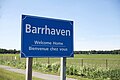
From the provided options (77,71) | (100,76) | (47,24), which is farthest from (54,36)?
(77,71)

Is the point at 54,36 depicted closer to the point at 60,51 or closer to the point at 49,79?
the point at 60,51

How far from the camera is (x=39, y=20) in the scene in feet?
19.1

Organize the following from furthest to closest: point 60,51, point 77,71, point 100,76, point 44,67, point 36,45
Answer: point 44,67 < point 77,71 < point 100,76 < point 60,51 < point 36,45

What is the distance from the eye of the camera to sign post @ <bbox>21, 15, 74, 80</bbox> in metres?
5.59

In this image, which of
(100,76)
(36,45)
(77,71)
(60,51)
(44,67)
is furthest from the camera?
(44,67)

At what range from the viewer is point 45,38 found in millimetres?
5879

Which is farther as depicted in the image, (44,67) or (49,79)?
(44,67)

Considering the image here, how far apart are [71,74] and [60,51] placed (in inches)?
569

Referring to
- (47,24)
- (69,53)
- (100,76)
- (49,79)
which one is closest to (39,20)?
(47,24)

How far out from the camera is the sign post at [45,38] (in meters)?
5.59

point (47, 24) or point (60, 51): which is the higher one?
point (47, 24)

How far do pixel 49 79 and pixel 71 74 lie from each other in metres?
4.09

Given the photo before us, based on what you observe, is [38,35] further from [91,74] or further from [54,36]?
[91,74]

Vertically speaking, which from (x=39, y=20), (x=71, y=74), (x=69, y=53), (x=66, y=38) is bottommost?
(x=71, y=74)
